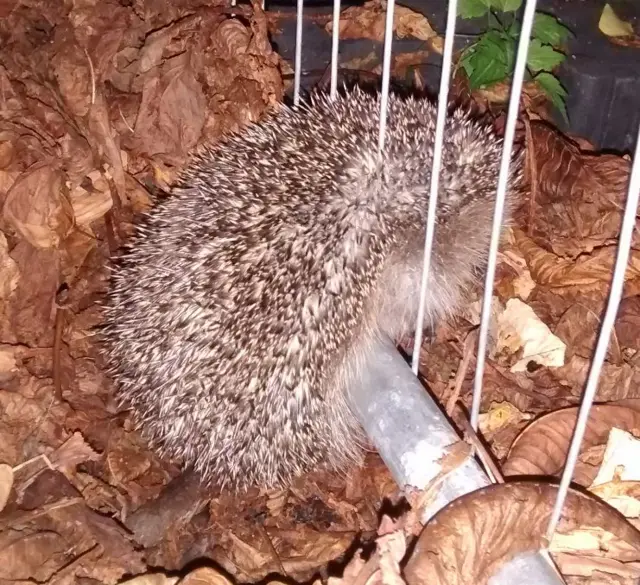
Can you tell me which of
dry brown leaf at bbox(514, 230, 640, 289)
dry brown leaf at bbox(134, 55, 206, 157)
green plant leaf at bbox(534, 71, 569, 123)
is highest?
green plant leaf at bbox(534, 71, 569, 123)

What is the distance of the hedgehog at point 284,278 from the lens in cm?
239

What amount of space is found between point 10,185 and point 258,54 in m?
1.11

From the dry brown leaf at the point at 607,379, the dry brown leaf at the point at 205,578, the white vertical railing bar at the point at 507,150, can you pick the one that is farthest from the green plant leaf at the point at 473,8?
the dry brown leaf at the point at 205,578

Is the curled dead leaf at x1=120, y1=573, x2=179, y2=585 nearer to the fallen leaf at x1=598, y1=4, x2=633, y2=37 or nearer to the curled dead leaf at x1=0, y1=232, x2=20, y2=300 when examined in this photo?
the curled dead leaf at x1=0, y1=232, x2=20, y2=300

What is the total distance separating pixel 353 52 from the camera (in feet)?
12.8

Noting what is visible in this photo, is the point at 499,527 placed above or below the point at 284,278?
below

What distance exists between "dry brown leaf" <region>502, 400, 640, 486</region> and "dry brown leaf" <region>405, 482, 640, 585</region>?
406mm

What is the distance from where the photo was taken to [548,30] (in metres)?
3.64

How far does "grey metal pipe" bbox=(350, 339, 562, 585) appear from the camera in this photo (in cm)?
198

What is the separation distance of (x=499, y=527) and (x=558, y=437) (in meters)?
0.62

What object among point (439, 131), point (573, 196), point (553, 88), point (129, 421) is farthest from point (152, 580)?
point (553, 88)

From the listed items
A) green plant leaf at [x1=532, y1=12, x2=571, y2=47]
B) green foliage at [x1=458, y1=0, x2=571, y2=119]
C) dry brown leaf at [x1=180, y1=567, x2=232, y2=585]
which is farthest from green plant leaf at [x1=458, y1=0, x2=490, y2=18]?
dry brown leaf at [x1=180, y1=567, x2=232, y2=585]

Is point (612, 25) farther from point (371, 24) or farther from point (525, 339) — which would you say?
point (525, 339)

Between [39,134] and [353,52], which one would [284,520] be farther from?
[353,52]
